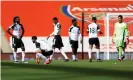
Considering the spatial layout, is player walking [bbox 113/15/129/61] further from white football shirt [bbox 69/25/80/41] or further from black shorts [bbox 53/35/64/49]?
black shorts [bbox 53/35/64/49]

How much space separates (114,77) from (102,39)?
13.0 metres

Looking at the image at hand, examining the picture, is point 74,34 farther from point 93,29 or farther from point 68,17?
point 68,17

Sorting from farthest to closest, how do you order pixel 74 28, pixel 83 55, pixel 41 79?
pixel 83 55 < pixel 74 28 < pixel 41 79

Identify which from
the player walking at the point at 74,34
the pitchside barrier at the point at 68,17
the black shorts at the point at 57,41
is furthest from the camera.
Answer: the pitchside barrier at the point at 68,17

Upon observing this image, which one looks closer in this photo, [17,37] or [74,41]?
[17,37]

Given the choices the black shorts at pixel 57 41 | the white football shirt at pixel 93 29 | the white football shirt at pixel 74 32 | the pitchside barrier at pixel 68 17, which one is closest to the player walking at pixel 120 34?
the white football shirt at pixel 93 29

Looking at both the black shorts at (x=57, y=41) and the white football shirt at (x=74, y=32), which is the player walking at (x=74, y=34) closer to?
the white football shirt at (x=74, y=32)

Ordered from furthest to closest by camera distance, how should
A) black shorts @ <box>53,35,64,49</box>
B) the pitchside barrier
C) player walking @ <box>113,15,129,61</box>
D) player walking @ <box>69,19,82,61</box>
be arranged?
1. the pitchside barrier
2. player walking @ <box>69,19,82,61</box>
3. black shorts @ <box>53,35,64,49</box>
4. player walking @ <box>113,15,129,61</box>

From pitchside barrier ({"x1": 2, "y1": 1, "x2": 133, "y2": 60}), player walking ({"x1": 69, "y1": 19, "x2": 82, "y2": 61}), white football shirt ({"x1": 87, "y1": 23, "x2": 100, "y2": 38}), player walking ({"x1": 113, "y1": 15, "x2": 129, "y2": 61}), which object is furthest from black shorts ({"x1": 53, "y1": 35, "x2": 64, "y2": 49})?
pitchside barrier ({"x1": 2, "y1": 1, "x2": 133, "y2": 60})

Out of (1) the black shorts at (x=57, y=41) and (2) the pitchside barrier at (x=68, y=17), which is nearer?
(1) the black shorts at (x=57, y=41)

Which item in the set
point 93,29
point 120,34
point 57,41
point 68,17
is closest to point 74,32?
point 57,41

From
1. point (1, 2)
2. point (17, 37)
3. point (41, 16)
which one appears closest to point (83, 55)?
point (41, 16)

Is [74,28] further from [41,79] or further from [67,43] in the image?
[41,79]

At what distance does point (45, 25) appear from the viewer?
23.4 metres
